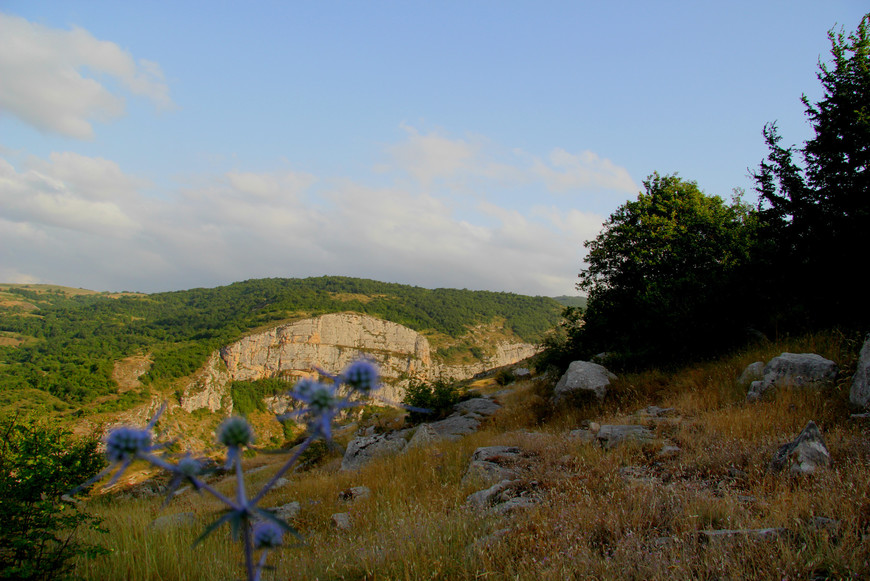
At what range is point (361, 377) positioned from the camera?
1370 millimetres

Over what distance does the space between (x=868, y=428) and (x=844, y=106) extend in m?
8.89

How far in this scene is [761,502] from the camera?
3529mm

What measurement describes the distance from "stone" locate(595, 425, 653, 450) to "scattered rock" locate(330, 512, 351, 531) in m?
3.85

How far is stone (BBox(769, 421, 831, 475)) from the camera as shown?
4145mm

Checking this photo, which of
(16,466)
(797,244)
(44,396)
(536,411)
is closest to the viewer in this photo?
(16,466)

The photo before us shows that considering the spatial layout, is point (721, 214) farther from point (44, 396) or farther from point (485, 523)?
point (44, 396)

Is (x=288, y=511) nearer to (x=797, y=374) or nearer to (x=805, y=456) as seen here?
(x=805, y=456)

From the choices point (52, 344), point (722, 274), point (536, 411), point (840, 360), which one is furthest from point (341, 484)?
point (52, 344)

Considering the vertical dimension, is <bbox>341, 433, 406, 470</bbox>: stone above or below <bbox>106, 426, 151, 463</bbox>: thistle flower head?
below

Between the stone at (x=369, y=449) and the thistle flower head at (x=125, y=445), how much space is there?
970cm

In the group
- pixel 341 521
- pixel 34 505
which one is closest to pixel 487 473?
pixel 341 521

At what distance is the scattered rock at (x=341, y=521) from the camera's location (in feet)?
16.5

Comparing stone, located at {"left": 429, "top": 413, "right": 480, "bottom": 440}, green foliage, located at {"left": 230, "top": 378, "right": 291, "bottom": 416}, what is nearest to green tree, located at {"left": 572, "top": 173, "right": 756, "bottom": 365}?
stone, located at {"left": 429, "top": 413, "right": 480, "bottom": 440}

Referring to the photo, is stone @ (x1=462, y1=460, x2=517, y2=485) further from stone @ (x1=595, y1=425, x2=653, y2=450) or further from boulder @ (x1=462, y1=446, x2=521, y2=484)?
stone @ (x1=595, y1=425, x2=653, y2=450)
